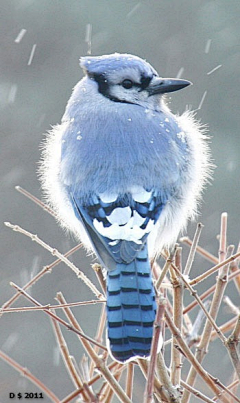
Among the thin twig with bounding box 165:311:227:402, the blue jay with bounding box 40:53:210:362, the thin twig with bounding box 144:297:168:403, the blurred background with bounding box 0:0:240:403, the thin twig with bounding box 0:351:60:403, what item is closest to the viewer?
the thin twig with bounding box 144:297:168:403

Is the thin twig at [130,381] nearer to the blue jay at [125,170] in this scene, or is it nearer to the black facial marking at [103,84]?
the blue jay at [125,170]

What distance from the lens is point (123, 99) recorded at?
2.26m

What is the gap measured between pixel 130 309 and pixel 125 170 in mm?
500

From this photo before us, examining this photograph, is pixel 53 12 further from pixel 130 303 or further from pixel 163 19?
pixel 130 303

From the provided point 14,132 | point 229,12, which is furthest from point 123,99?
point 229,12

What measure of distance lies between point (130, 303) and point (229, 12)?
491 centimetres

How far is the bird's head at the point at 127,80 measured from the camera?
2197 mm

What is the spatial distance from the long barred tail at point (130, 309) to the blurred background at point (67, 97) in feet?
9.06

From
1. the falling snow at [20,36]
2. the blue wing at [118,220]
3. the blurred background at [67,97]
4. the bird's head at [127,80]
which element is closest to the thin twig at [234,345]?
the blue wing at [118,220]

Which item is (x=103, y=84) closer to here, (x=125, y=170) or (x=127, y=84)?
(x=127, y=84)

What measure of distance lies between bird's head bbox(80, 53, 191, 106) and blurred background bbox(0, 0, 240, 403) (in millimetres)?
2541

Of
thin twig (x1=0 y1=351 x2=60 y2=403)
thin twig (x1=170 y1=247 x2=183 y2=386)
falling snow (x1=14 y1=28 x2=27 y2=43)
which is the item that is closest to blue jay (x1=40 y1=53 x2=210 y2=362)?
thin twig (x1=170 y1=247 x2=183 y2=386)

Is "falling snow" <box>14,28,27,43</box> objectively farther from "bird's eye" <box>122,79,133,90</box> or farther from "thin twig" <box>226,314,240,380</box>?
"thin twig" <box>226,314,240,380</box>

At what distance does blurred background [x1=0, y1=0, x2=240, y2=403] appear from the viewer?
4.94 m
